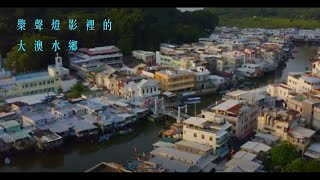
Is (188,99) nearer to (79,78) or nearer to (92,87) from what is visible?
(92,87)

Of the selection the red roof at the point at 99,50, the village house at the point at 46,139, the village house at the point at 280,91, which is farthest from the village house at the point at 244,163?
the red roof at the point at 99,50

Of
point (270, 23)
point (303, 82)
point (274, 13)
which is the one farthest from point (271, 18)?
point (303, 82)

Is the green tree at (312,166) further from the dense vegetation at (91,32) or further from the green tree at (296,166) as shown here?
the dense vegetation at (91,32)

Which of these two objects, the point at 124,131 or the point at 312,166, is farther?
the point at 124,131

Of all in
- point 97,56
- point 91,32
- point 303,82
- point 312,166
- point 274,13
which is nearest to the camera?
point 312,166

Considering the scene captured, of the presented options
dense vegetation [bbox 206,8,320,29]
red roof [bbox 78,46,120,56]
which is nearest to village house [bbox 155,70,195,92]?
red roof [bbox 78,46,120,56]

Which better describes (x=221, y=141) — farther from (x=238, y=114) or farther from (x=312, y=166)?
(x=312, y=166)

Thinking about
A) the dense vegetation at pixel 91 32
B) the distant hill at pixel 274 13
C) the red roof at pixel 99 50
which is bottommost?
the red roof at pixel 99 50

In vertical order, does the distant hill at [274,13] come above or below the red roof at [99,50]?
above
